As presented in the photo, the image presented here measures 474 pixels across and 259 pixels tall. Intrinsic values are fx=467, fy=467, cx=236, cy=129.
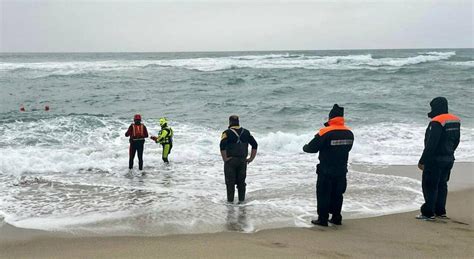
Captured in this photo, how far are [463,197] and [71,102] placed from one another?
2334 cm

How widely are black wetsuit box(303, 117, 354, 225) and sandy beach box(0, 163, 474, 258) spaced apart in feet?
1.04

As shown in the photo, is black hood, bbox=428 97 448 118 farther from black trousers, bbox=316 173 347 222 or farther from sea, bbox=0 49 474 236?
sea, bbox=0 49 474 236

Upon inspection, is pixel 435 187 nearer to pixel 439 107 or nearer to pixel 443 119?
pixel 443 119

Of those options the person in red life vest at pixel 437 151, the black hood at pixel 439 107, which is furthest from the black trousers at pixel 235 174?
the black hood at pixel 439 107

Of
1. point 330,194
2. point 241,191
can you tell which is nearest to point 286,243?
point 330,194

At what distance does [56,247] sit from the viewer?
5.81 meters

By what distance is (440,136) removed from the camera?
21.5ft

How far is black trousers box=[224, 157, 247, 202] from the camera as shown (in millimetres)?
8078

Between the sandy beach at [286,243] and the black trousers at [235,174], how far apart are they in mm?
→ 1795

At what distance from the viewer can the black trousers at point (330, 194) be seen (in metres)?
6.68

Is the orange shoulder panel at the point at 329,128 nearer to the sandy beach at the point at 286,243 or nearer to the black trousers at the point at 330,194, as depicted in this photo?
the black trousers at the point at 330,194

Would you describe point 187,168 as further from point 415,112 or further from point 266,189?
point 415,112

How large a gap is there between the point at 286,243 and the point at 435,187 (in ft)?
8.16

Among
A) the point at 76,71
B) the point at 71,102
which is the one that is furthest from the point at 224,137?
the point at 76,71
